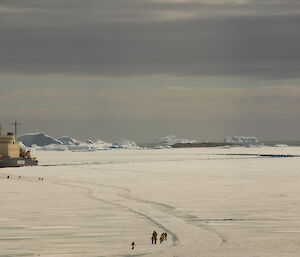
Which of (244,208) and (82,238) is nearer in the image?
(82,238)

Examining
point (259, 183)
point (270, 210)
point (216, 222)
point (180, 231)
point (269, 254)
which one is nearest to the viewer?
point (269, 254)

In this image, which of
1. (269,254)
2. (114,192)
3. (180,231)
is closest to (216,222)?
(180,231)

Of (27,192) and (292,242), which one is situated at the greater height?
(27,192)

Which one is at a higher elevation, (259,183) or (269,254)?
(259,183)

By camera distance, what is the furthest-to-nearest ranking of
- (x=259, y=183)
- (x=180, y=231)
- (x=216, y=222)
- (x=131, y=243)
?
(x=259, y=183) → (x=216, y=222) → (x=180, y=231) → (x=131, y=243)

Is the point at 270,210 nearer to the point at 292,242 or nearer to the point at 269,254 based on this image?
the point at 292,242

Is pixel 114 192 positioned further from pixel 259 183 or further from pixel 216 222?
pixel 216 222

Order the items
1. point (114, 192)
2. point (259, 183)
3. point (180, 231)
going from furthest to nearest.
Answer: point (259, 183) < point (114, 192) < point (180, 231)

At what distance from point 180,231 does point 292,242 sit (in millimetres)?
4146

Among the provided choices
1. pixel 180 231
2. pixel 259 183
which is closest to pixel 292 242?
pixel 180 231

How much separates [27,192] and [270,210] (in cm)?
1657

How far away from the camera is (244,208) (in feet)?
101

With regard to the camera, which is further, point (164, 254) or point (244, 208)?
point (244, 208)

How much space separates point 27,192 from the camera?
41.5 metres
